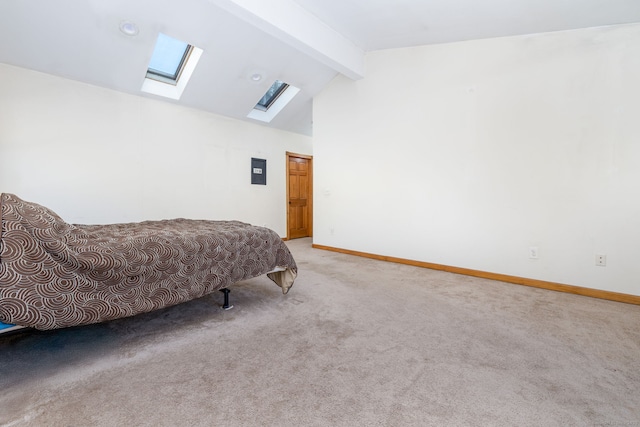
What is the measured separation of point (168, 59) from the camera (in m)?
3.76

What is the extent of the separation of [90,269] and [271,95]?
167 inches

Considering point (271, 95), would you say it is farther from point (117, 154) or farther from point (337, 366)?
point (337, 366)

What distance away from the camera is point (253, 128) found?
5.12 metres

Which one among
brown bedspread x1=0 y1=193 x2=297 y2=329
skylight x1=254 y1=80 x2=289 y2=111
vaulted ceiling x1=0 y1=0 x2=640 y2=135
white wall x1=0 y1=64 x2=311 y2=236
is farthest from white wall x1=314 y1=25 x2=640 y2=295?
brown bedspread x1=0 y1=193 x2=297 y2=329

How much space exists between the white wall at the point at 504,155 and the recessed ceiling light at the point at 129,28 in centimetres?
282

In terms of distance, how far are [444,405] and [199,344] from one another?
1.42 m

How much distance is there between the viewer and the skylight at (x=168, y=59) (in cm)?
352

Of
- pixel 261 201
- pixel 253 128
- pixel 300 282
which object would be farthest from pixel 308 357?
pixel 253 128

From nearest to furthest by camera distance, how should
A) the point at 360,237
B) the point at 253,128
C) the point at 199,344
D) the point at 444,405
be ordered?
1. the point at 444,405
2. the point at 199,344
3. the point at 360,237
4. the point at 253,128

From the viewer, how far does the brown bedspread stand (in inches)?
51.0

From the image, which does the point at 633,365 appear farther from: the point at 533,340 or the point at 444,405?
the point at 444,405

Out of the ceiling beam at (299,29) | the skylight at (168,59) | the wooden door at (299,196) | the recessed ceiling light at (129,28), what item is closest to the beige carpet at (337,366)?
the ceiling beam at (299,29)

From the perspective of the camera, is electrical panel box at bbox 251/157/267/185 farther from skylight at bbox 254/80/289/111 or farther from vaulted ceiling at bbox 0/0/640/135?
vaulted ceiling at bbox 0/0/640/135

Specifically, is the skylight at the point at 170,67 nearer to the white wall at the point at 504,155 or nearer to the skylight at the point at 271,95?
the skylight at the point at 271,95
